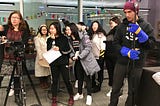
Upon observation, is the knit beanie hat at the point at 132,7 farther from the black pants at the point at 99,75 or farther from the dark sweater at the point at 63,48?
the black pants at the point at 99,75

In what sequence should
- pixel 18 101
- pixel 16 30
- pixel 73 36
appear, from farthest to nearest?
pixel 73 36, pixel 18 101, pixel 16 30

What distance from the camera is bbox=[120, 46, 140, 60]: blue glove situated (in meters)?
2.27

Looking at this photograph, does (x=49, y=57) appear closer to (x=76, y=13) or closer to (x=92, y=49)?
(x=92, y=49)

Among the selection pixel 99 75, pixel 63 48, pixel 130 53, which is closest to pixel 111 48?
pixel 99 75

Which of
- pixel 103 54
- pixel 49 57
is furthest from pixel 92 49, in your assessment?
pixel 49 57

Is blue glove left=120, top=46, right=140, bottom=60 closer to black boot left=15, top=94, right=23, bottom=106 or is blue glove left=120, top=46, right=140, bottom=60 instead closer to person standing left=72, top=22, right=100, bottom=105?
person standing left=72, top=22, right=100, bottom=105

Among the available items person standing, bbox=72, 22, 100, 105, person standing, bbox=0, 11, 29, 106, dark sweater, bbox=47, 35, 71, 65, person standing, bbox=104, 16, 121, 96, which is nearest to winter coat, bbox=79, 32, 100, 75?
person standing, bbox=72, 22, 100, 105

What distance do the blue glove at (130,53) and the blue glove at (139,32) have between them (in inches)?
5.4

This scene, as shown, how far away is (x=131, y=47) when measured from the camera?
245 centimetres

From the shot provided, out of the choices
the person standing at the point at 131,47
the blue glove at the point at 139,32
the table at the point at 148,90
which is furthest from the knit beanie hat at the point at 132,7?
the table at the point at 148,90

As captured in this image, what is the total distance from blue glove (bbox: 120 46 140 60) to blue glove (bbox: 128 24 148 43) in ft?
0.45

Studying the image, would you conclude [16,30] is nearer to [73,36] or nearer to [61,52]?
[61,52]

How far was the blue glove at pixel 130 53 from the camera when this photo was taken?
2274mm

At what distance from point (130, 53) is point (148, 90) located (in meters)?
0.73
